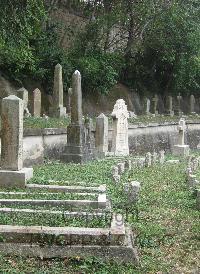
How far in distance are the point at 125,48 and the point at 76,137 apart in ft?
67.3

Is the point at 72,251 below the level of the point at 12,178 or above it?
below

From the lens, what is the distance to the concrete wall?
60.1 feet

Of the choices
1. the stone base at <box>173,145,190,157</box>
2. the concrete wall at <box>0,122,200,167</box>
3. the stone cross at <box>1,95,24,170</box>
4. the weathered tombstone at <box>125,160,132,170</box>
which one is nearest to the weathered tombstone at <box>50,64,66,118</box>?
the concrete wall at <box>0,122,200,167</box>

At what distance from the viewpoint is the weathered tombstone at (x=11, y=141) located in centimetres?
1081

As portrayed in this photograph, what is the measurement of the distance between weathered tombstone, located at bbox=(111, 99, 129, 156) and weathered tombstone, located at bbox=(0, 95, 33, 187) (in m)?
9.87

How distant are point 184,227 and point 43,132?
10883 millimetres

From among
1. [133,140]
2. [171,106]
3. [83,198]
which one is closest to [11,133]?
[83,198]

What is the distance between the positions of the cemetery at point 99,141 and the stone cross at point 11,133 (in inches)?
0.8

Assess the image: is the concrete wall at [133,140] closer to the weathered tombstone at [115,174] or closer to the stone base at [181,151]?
the stone base at [181,151]

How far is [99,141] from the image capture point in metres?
19.6

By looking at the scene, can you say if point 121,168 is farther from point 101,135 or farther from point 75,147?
point 101,135

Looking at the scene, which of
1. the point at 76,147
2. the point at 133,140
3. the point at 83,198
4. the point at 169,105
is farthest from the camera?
the point at 169,105

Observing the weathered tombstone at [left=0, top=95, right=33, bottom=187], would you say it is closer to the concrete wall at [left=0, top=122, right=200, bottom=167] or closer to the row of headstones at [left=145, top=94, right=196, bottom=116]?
the concrete wall at [left=0, top=122, right=200, bottom=167]

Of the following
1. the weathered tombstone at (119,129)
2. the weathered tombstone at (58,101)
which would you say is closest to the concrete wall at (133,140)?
the weathered tombstone at (119,129)
